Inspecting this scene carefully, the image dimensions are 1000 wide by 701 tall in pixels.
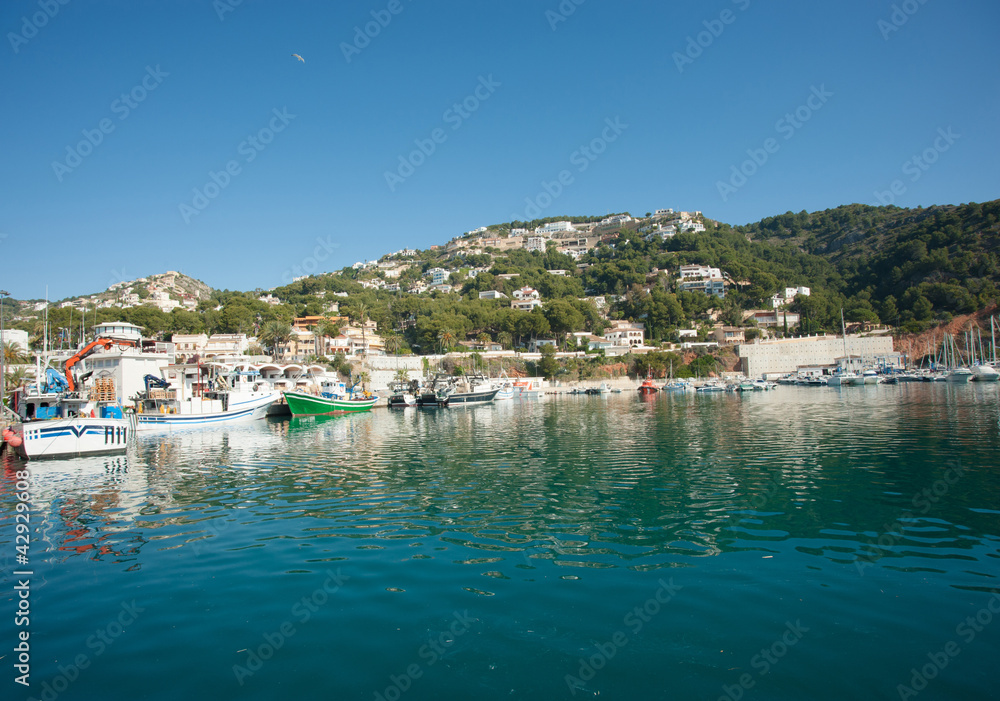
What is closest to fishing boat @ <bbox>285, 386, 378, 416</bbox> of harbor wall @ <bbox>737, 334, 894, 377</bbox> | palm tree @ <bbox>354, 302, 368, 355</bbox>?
palm tree @ <bbox>354, 302, 368, 355</bbox>

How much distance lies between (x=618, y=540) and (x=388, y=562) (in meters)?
3.80

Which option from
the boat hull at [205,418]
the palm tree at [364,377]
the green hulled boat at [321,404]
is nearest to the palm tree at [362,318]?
the palm tree at [364,377]

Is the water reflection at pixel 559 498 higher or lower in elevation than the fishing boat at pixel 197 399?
lower

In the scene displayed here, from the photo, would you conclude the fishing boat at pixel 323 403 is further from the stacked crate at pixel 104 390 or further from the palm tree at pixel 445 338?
the palm tree at pixel 445 338

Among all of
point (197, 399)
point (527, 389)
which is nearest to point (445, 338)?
point (527, 389)

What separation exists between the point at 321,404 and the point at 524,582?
136 feet

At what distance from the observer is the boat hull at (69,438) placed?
1992 centimetres

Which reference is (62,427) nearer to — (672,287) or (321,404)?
(321,404)

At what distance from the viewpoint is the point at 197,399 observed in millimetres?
37000

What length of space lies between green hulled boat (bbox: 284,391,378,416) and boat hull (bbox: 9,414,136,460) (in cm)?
2231

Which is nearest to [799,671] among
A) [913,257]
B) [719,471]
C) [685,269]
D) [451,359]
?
[719,471]

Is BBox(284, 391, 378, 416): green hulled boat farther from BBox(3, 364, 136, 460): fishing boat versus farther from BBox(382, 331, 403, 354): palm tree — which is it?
BBox(382, 331, 403, 354): palm tree

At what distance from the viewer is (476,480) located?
49.2 ft

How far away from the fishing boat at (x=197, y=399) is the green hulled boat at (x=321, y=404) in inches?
65.0
